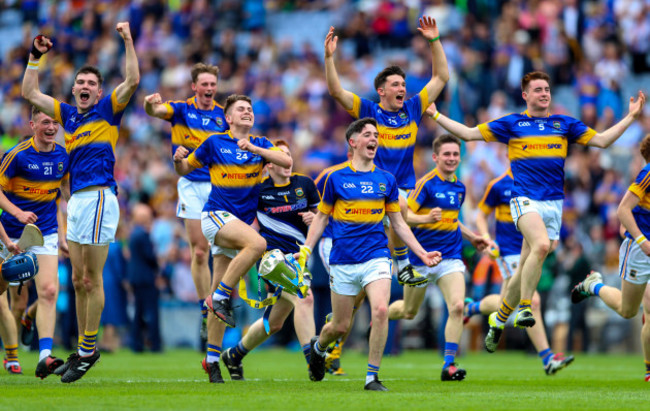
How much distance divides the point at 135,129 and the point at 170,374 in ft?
53.7

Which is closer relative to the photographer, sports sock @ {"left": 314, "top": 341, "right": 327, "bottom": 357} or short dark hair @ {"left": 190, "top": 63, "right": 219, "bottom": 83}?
sports sock @ {"left": 314, "top": 341, "right": 327, "bottom": 357}

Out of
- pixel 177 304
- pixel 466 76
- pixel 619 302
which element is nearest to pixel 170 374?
pixel 619 302

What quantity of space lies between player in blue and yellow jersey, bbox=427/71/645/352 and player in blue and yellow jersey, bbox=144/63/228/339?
3.38 m

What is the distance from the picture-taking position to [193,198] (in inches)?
524

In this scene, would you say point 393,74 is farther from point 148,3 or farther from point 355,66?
point 148,3

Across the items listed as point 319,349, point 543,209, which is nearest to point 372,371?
point 319,349

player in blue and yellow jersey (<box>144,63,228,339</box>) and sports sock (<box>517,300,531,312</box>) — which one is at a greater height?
player in blue and yellow jersey (<box>144,63,228,339</box>)

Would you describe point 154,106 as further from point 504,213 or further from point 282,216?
point 504,213

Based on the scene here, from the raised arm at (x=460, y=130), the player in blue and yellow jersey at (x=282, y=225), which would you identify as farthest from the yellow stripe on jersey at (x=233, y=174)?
the raised arm at (x=460, y=130)

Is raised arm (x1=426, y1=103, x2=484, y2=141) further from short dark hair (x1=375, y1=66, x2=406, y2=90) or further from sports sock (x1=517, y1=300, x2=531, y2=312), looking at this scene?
sports sock (x1=517, y1=300, x2=531, y2=312)

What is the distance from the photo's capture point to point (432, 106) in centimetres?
1266

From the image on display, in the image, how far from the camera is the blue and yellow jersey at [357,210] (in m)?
10.2

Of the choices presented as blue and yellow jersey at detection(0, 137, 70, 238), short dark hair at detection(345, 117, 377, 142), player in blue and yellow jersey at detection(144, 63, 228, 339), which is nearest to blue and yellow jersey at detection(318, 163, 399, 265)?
short dark hair at detection(345, 117, 377, 142)

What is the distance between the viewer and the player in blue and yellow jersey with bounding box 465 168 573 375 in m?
13.7
